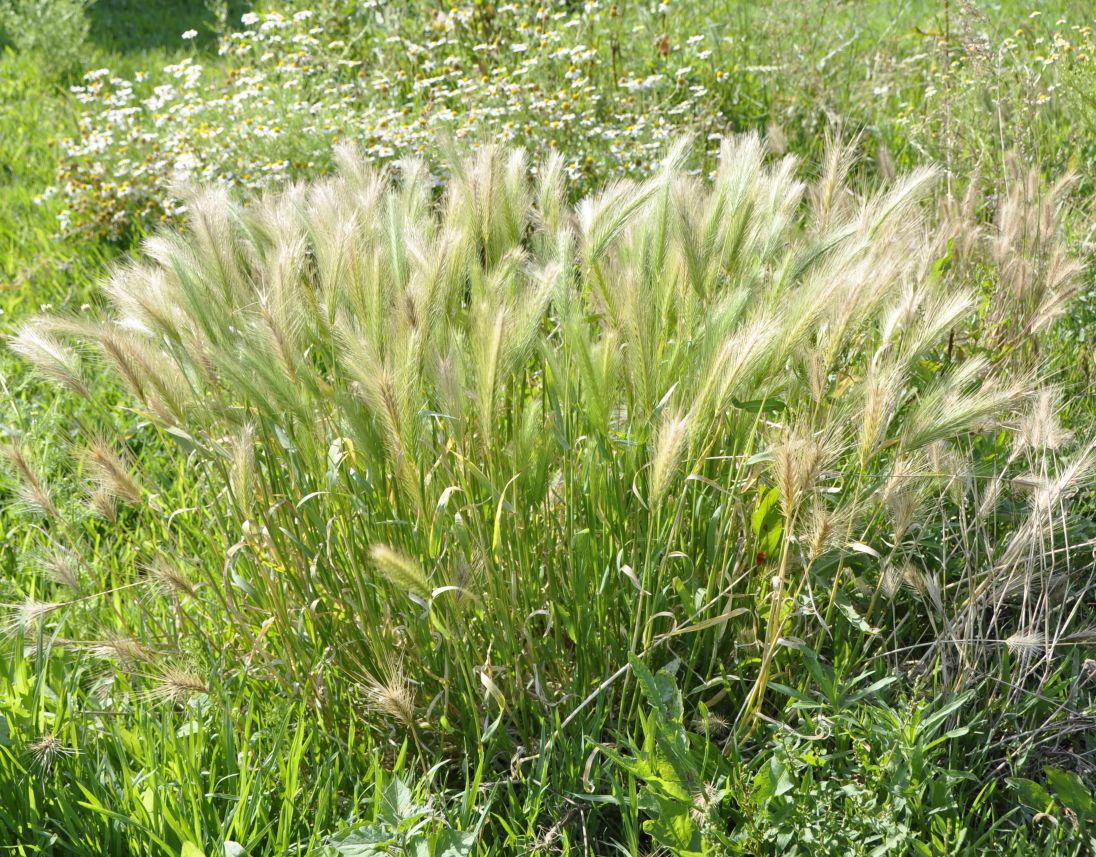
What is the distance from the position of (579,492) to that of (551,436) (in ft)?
0.42

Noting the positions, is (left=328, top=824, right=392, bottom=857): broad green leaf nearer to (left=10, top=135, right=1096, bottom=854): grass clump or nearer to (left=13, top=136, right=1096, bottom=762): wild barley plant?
(left=10, top=135, right=1096, bottom=854): grass clump

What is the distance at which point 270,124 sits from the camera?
446 centimetres

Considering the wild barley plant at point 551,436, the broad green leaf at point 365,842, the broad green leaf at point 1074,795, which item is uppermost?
the wild barley plant at point 551,436

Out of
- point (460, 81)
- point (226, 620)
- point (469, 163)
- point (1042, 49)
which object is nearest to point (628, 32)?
point (460, 81)

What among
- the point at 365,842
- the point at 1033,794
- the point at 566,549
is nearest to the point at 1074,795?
the point at 1033,794

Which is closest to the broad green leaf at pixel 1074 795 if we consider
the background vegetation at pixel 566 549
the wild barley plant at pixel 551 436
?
the background vegetation at pixel 566 549

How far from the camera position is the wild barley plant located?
68.1 inches

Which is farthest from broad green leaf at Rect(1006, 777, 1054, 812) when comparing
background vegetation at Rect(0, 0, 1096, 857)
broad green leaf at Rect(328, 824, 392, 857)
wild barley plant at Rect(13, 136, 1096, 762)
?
broad green leaf at Rect(328, 824, 392, 857)

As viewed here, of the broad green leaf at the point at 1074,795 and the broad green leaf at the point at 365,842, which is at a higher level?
the broad green leaf at the point at 365,842

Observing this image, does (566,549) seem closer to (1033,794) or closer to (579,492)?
(579,492)

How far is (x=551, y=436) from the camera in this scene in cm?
188

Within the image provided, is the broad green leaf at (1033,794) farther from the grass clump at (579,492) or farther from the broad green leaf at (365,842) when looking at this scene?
the broad green leaf at (365,842)

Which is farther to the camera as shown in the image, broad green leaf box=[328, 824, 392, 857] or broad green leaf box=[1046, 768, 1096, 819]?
broad green leaf box=[1046, 768, 1096, 819]

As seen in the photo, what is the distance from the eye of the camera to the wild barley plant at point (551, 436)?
1729 mm
